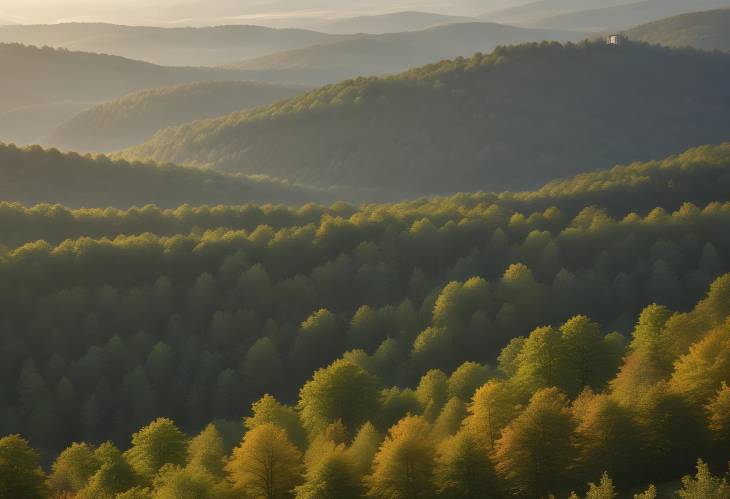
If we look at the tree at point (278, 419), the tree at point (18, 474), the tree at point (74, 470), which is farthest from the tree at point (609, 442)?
the tree at point (18, 474)

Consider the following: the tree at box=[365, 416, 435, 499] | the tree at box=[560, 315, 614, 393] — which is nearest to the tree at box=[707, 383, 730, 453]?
the tree at box=[365, 416, 435, 499]

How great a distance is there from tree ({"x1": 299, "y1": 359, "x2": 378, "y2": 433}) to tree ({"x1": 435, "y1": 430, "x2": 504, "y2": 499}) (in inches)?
1077

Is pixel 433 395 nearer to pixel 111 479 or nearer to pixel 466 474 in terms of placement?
pixel 466 474

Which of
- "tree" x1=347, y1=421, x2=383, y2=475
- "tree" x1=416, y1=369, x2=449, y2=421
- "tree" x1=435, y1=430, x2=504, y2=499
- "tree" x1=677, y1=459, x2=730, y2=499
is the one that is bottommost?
"tree" x1=416, y1=369, x2=449, y2=421

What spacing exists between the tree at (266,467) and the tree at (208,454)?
504 centimetres

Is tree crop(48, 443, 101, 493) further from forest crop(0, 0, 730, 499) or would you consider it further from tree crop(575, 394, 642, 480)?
tree crop(575, 394, 642, 480)

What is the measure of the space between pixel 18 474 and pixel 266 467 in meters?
25.8

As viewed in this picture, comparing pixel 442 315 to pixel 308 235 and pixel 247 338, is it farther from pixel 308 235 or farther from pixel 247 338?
pixel 308 235

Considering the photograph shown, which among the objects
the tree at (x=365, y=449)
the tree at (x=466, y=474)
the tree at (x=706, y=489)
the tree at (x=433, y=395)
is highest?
the tree at (x=706, y=489)

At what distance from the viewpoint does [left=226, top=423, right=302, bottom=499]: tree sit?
81.1 meters

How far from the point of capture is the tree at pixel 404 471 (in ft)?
254

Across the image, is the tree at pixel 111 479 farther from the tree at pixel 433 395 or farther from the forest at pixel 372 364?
the tree at pixel 433 395

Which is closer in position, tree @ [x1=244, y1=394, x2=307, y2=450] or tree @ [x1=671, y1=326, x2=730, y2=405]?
tree @ [x1=671, y1=326, x2=730, y2=405]

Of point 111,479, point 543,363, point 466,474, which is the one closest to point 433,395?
point 543,363
